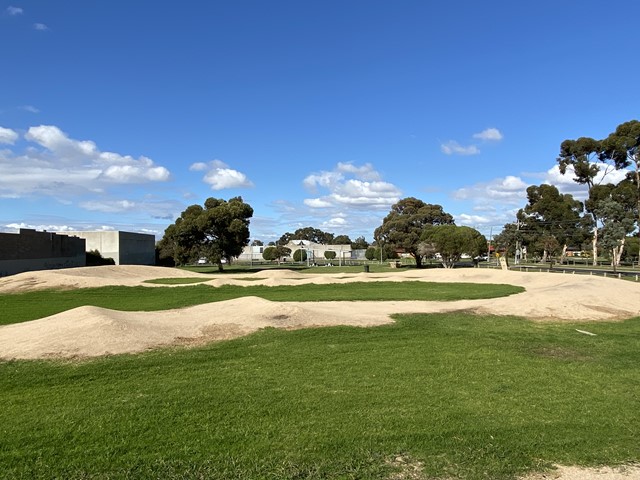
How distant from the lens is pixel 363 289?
92.1 feet

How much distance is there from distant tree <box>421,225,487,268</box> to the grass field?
51.4 metres

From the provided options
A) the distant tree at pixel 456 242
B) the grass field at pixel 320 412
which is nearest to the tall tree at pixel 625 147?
the distant tree at pixel 456 242

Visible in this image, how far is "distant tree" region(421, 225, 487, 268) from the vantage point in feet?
201

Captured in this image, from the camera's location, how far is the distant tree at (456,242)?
61344mm

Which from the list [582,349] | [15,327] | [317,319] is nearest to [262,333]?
[317,319]

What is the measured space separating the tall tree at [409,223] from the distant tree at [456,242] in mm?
4914

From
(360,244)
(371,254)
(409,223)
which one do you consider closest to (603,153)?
(409,223)

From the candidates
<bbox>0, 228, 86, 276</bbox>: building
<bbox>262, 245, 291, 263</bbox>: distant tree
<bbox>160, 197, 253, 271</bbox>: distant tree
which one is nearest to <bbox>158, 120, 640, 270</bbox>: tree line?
<bbox>160, 197, 253, 271</bbox>: distant tree

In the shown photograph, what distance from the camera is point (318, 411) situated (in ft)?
21.9

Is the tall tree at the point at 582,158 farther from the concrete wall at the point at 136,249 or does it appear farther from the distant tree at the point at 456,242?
the concrete wall at the point at 136,249

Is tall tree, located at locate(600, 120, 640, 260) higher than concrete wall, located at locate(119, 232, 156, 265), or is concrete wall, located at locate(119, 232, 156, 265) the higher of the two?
tall tree, located at locate(600, 120, 640, 260)

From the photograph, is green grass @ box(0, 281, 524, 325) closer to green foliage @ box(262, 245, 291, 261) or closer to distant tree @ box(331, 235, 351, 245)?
green foliage @ box(262, 245, 291, 261)

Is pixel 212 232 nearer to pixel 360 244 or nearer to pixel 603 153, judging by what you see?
pixel 603 153

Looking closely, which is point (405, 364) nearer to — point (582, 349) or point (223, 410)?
point (223, 410)
